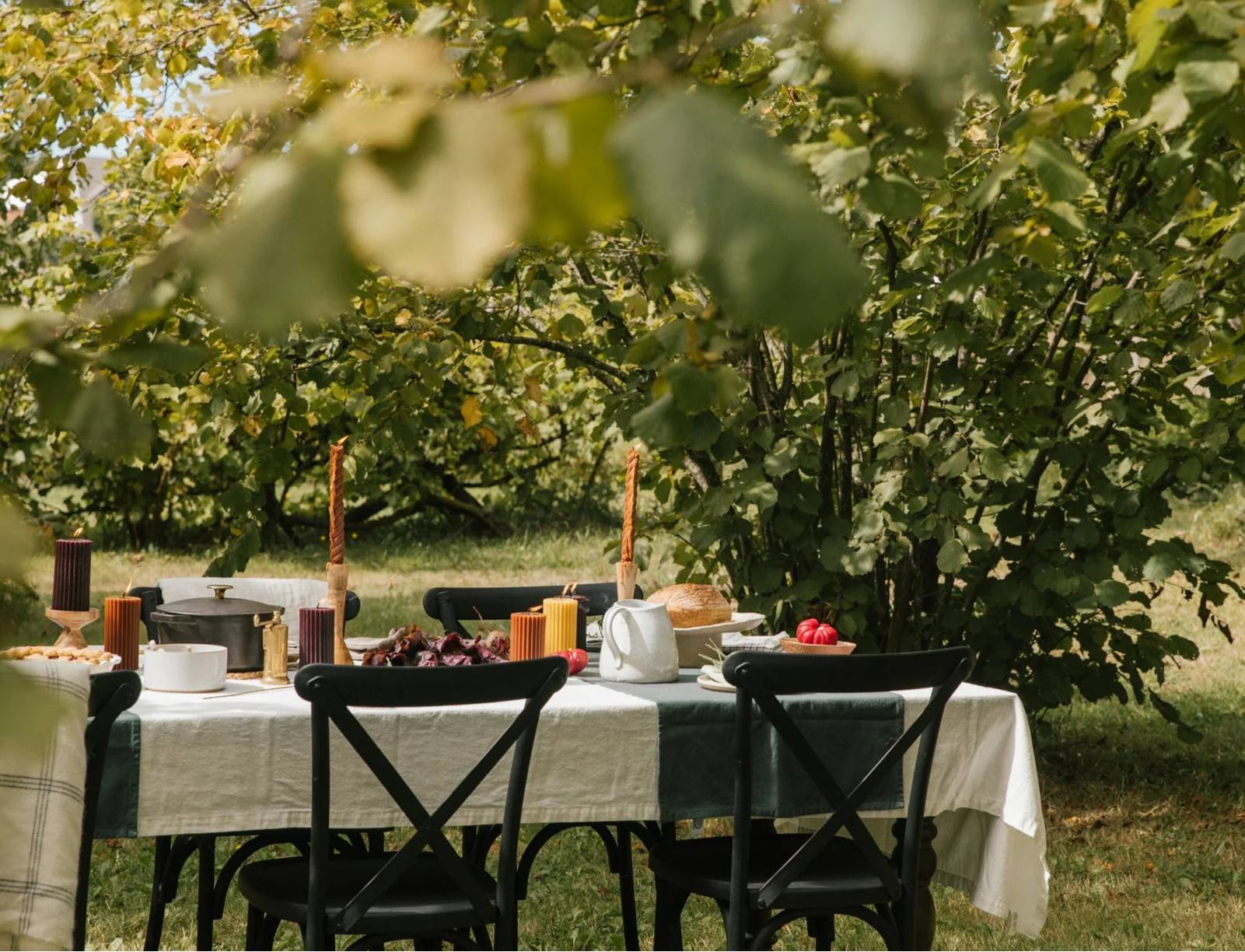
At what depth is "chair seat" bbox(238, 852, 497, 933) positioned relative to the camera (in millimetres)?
2141

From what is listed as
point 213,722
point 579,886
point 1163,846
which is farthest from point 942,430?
point 213,722

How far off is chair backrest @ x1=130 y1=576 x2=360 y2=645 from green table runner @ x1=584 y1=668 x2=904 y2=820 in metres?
1.32

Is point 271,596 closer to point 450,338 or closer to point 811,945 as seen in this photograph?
point 450,338

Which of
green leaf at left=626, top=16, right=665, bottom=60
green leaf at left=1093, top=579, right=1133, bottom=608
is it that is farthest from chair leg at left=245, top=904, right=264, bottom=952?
green leaf at left=1093, top=579, right=1133, bottom=608

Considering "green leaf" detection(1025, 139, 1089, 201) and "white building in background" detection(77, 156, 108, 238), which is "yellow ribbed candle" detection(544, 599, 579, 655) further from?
"white building in background" detection(77, 156, 108, 238)

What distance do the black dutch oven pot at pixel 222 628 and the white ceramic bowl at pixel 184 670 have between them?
0.20 meters

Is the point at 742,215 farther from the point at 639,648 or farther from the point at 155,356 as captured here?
the point at 639,648

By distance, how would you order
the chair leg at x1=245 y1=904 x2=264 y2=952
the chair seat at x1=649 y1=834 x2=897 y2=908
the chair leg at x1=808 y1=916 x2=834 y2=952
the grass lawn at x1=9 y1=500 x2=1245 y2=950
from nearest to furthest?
1. the chair seat at x1=649 y1=834 x2=897 y2=908
2. the chair leg at x1=245 y1=904 x2=264 y2=952
3. the chair leg at x1=808 y1=916 x2=834 y2=952
4. the grass lawn at x1=9 y1=500 x2=1245 y2=950

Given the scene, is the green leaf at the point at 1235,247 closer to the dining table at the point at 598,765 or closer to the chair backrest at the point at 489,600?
the dining table at the point at 598,765

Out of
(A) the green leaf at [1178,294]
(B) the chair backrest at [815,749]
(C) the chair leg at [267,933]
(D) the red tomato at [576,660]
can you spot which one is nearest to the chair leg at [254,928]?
(C) the chair leg at [267,933]

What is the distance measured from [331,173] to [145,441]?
8.1 inches

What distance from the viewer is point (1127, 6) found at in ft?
6.85

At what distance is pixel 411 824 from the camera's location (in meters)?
2.14

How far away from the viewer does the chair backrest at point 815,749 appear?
85.5 inches
